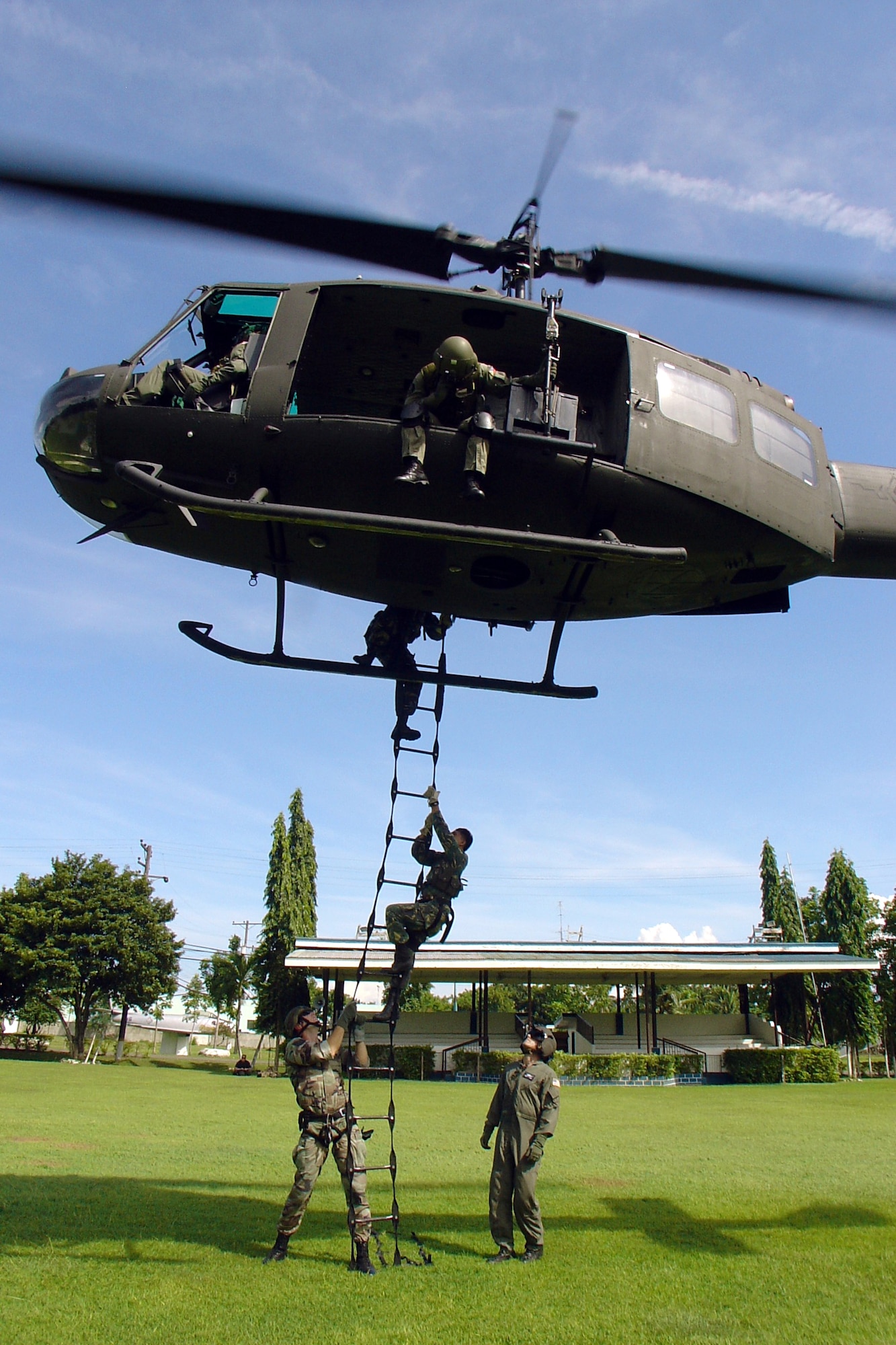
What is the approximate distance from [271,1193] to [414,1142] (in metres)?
4.58

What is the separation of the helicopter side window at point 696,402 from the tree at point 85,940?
37.6m

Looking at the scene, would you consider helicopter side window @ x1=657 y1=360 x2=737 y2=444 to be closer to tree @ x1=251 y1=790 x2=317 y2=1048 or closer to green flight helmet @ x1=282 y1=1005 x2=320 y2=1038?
green flight helmet @ x1=282 y1=1005 x2=320 y2=1038

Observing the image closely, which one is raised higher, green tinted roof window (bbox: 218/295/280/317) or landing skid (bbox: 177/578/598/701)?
green tinted roof window (bbox: 218/295/280/317)

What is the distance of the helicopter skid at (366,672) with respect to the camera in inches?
297

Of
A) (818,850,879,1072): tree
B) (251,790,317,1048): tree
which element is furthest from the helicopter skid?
(818,850,879,1072): tree

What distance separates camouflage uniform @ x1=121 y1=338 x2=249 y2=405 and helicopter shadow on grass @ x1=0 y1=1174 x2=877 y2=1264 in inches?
263

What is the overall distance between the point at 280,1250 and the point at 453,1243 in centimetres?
161

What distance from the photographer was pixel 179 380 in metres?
7.03

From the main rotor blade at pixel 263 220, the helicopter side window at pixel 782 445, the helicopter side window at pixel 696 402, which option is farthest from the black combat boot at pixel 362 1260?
the main rotor blade at pixel 263 220

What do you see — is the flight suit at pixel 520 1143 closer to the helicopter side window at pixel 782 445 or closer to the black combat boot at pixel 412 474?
the black combat boot at pixel 412 474

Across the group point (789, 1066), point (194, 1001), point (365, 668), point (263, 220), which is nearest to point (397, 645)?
point (365, 668)

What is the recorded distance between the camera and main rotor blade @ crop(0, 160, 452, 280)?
5.95 meters

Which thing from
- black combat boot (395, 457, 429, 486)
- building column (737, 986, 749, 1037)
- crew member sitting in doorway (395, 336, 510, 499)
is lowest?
building column (737, 986, 749, 1037)

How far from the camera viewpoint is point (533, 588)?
8.09 metres
